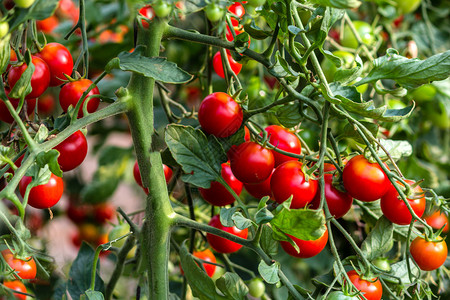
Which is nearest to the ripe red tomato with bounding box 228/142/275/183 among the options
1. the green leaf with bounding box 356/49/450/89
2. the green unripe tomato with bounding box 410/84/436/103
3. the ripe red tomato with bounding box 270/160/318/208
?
the ripe red tomato with bounding box 270/160/318/208

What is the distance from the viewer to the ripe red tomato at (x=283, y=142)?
597 millimetres

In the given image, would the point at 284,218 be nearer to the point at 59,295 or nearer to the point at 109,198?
the point at 59,295

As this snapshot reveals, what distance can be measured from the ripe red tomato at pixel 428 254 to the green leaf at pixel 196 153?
0.23 m

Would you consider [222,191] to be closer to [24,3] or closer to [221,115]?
[221,115]

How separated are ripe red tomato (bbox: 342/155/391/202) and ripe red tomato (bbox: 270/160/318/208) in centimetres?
4

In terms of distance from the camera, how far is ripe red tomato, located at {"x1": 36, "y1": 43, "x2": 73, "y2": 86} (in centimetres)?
56

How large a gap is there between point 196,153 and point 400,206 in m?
0.23

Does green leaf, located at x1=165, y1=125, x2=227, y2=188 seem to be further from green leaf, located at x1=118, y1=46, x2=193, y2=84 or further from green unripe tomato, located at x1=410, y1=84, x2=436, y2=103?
green unripe tomato, located at x1=410, y1=84, x2=436, y2=103

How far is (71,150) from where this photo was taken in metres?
0.53

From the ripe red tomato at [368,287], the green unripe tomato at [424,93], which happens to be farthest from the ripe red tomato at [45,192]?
the green unripe tomato at [424,93]

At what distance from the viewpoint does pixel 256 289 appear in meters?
0.61

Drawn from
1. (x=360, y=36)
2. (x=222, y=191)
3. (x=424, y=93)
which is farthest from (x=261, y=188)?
(x=424, y=93)

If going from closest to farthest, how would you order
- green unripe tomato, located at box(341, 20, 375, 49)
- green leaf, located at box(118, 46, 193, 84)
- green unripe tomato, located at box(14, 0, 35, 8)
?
1. green unripe tomato, located at box(14, 0, 35, 8)
2. green leaf, located at box(118, 46, 193, 84)
3. green unripe tomato, located at box(341, 20, 375, 49)

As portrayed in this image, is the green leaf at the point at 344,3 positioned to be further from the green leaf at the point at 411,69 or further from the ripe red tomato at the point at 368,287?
the ripe red tomato at the point at 368,287
